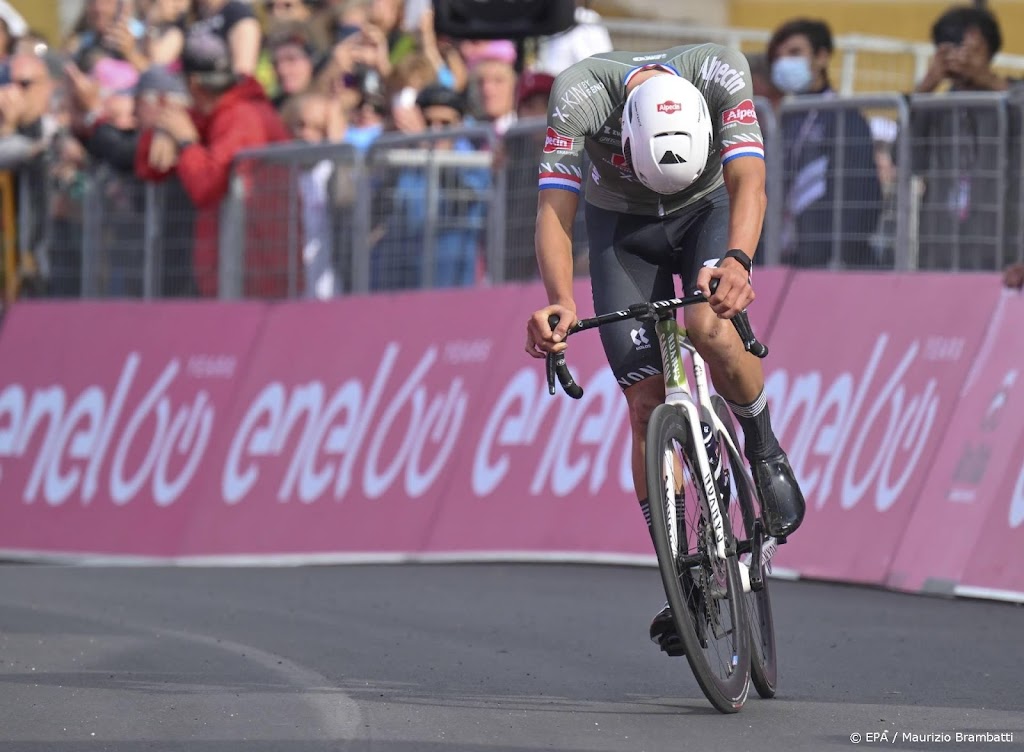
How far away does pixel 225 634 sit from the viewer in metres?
8.15

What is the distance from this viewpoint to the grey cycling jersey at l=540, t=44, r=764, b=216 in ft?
21.7

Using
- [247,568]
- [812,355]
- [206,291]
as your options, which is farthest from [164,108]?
[812,355]

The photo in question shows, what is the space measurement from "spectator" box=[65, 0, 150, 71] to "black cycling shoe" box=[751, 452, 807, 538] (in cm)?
1040

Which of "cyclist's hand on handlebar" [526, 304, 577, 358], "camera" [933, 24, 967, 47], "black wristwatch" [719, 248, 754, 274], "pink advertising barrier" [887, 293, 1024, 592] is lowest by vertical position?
"pink advertising barrier" [887, 293, 1024, 592]

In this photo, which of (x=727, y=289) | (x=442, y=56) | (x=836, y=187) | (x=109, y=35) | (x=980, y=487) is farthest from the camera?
(x=109, y=35)

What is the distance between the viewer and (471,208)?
12484mm

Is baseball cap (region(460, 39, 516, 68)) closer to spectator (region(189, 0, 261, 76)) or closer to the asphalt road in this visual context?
spectator (region(189, 0, 261, 76))

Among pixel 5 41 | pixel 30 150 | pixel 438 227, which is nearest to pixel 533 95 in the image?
pixel 438 227

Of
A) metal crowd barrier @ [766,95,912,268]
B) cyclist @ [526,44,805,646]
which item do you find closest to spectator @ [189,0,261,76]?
metal crowd barrier @ [766,95,912,268]

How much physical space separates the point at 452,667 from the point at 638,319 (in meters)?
1.60

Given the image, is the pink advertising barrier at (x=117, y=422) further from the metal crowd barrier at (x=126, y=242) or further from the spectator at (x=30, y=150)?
the spectator at (x=30, y=150)

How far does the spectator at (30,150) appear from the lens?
14.5 meters

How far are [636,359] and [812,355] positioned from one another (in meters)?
3.84

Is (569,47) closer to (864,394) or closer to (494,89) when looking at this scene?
(494,89)
